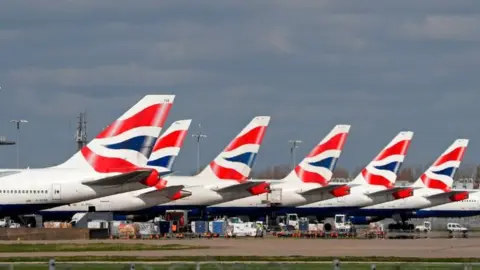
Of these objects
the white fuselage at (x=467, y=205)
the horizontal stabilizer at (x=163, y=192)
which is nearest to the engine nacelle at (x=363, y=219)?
the white fuselage at (x=467, y=205)

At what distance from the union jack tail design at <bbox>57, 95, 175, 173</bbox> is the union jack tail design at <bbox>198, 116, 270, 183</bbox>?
32342 mm

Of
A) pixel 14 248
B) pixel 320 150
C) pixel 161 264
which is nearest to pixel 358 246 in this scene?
pixel 14 248

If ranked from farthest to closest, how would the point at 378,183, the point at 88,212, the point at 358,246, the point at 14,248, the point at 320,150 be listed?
the point at 378,183, the point at 320,150, the point at 88,212, the point at 358,246, the point at 14,248

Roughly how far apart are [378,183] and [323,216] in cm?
849

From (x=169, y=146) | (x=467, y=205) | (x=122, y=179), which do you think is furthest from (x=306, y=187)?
(x=122, y=179)

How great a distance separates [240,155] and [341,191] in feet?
42.2

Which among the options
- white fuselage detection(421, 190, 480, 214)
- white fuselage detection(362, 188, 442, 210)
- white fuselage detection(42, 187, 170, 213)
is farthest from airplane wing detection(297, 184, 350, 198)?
white fuselage detection(421, 190, 480, 214)

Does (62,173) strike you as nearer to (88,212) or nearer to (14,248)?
(14,248)

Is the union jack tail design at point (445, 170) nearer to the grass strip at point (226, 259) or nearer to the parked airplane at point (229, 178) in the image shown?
the parked airplane at point (229, 178)

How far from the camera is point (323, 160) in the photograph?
126 meters

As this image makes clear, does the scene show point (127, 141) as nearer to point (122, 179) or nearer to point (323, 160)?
point (122, 179)

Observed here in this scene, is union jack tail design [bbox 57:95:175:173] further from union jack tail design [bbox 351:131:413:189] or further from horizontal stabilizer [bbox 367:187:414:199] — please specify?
union jack tail design [bbox 351:131:413:189]

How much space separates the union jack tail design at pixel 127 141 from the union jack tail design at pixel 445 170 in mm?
68006

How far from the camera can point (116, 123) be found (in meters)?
81.6
